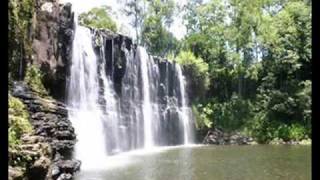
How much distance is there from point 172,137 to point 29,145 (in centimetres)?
1338

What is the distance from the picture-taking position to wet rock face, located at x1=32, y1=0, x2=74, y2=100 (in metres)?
12.0

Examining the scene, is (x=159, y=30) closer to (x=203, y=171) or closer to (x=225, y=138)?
(x=225, y=138)

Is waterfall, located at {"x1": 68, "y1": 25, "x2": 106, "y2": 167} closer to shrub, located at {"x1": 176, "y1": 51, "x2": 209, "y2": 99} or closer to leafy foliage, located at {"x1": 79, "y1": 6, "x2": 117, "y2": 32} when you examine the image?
shrub, located at {"x1": 176, "y1": 51, "x2": 209, "y2": 99}

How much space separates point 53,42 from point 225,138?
10923 mm

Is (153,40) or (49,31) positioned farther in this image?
(153,40)

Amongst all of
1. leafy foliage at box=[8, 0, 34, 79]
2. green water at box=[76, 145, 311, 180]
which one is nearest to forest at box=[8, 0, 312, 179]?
leafy foliage at box=[8, 0, 34, 79]

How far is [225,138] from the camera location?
21.2 meters

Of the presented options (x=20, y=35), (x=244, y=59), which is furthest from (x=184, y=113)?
(x=20, y=35)

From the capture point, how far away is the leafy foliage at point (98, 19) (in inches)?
1033

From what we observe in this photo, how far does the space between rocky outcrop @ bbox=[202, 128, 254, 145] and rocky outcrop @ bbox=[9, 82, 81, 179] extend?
35.6 feet

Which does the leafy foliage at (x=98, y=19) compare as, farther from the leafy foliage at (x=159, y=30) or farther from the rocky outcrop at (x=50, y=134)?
the rocky outcrop at (x=50, y=134)

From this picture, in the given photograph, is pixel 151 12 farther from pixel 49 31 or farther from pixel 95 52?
pixel 49 31
